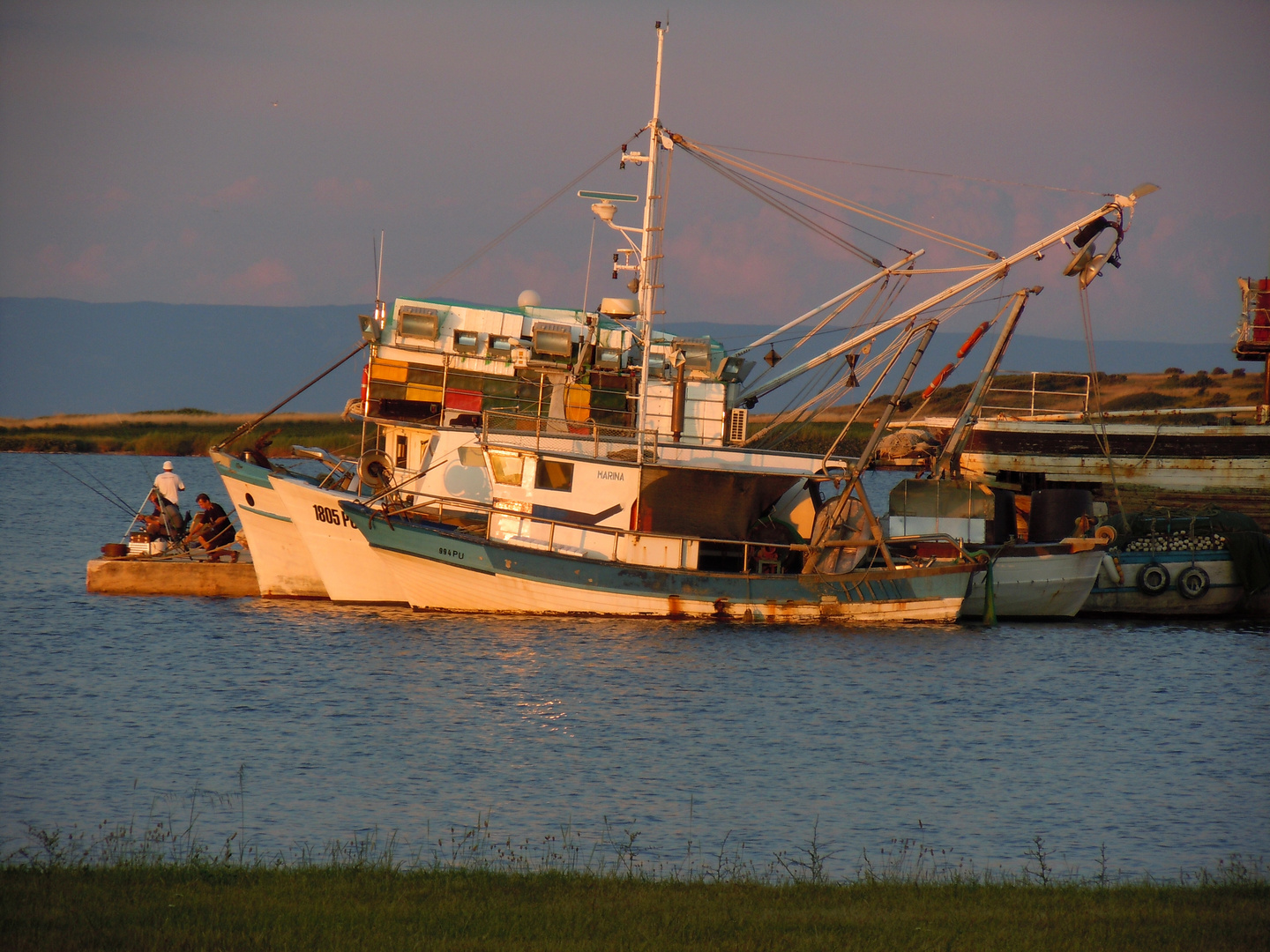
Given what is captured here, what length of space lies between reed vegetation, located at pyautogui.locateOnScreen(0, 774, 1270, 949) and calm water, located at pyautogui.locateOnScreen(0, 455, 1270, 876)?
3.57 ft

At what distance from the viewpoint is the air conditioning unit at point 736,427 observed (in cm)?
2503

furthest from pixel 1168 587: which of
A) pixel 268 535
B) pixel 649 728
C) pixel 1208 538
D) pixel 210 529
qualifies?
pixel 210 529

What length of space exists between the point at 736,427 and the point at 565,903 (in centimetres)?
1716

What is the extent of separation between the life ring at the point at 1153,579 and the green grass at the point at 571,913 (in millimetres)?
18345

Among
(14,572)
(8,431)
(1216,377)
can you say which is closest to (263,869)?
(14,572)

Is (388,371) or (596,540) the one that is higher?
(388,371)

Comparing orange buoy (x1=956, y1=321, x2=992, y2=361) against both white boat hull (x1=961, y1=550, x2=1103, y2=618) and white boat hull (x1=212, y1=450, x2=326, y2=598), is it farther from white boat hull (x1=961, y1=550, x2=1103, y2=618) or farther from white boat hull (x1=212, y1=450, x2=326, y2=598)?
white boat hull (x1=212, y1=450, x2=326, y2=598)

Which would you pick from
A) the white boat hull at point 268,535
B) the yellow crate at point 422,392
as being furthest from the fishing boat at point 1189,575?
the white boat hull at point 268,535

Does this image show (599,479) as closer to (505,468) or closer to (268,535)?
(505,468)

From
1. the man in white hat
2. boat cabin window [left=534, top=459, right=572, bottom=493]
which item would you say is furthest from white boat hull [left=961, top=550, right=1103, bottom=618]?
the man in white hat

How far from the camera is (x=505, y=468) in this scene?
22953 mm

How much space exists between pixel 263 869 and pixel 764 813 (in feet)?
17.1

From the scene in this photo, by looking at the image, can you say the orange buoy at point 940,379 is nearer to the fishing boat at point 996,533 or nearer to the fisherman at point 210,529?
the fishing boat at point 996,533

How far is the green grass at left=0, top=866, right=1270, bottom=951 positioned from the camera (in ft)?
25.1
